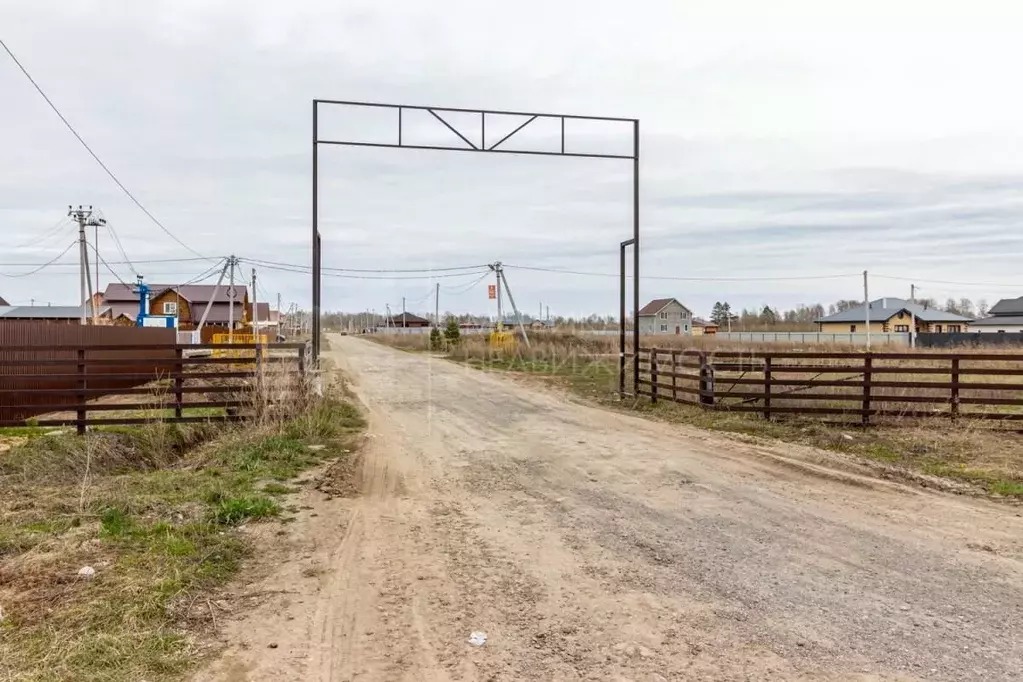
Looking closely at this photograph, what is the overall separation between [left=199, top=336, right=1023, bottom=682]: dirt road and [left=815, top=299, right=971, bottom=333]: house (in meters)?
66.5

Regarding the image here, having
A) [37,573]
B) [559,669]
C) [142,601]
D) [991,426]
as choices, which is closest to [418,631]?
[559,669]

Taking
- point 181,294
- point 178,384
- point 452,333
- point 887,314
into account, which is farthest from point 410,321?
point 178,384

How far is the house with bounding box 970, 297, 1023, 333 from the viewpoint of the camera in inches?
2690

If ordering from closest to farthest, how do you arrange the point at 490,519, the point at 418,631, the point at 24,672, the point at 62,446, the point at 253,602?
the point at 24,672 < the point at 418,631 < the point at 253,602 < the point at 490,519 < the point at 62,446

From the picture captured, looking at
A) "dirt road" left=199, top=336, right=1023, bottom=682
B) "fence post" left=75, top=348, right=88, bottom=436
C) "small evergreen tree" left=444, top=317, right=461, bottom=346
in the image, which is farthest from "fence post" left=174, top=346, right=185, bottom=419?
"small evergreen tree" left=444, top=317, right=461, bottom=346

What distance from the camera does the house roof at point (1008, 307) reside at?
233ft

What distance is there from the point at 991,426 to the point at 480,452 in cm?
827

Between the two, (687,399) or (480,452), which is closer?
(480,452)

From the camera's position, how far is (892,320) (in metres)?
66.4

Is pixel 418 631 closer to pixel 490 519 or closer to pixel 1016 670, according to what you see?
pixel 490 519

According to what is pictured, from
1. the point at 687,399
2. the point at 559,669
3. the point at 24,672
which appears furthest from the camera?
the point at 687,399

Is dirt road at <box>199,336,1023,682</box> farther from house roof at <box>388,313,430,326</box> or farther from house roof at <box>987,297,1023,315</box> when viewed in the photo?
house roof at <box>388,313,430,326</box>

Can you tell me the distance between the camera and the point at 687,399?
1407 cm

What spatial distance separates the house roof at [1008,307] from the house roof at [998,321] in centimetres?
98
